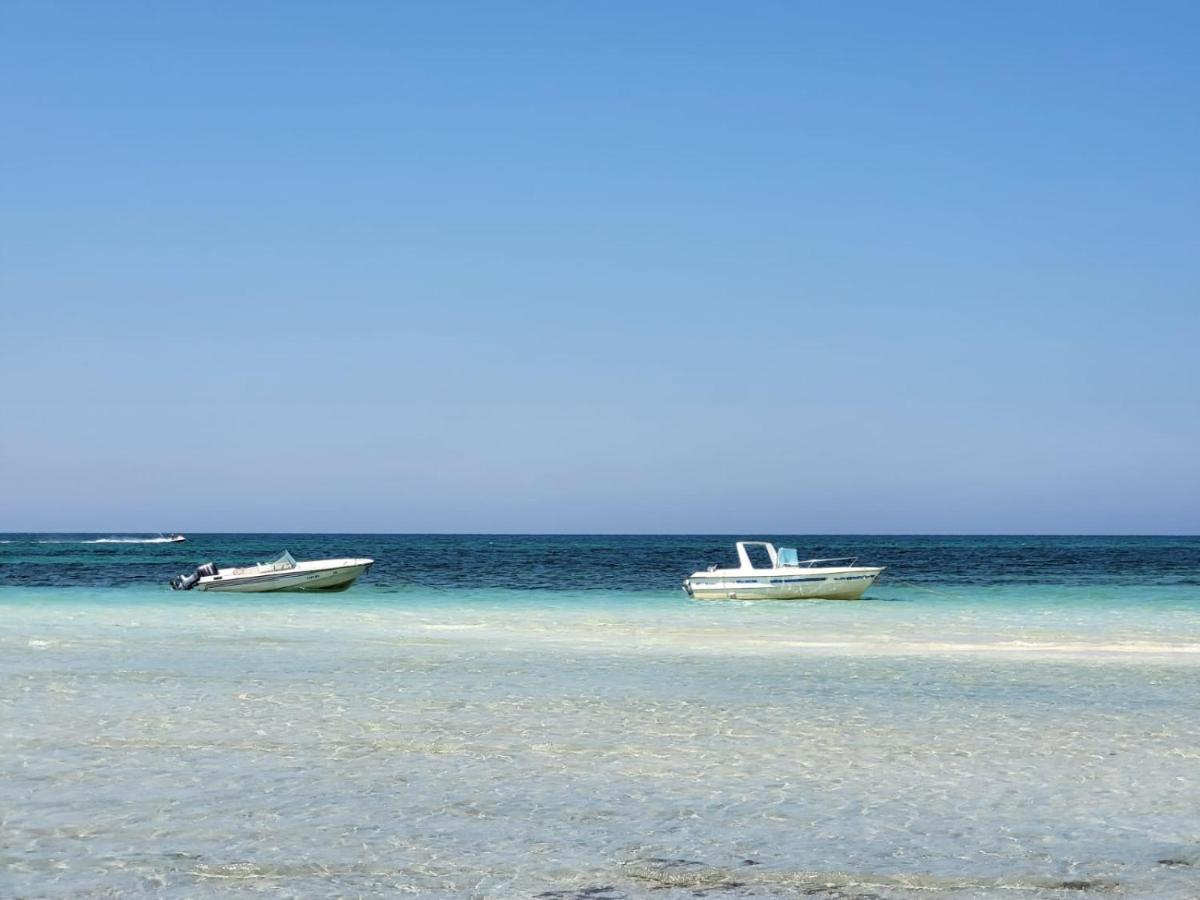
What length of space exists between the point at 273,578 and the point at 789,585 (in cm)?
2140

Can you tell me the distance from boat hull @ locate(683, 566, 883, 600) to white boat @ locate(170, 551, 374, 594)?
55.6 feet

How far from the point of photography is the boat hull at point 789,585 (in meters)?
47.3

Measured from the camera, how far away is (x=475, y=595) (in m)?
55.5

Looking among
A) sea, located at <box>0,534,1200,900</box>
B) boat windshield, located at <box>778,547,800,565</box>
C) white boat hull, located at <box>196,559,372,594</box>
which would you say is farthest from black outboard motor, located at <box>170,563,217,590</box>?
boat windshield, located at <box>778,547,800,565</box>

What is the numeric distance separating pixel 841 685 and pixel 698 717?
4.84 meters

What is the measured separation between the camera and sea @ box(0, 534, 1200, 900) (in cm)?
957

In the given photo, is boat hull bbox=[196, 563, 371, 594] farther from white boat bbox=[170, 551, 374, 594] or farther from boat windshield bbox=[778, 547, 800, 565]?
boat windshield bbox=[778, 547, 800, 565]

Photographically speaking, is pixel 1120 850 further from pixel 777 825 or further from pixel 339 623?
pixel 339 623

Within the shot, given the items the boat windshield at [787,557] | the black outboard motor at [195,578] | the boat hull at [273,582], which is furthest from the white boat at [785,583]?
the black outboard motor at [195,578]

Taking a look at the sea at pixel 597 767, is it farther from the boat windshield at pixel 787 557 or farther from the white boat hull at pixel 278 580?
the white boat hull at pixel 278 580

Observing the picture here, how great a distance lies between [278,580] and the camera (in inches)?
2096

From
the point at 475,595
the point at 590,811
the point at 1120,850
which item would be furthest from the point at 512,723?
the point at 475,595

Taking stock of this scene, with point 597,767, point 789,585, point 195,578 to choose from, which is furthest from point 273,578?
point 597,767

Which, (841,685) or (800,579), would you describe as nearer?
(841,685)
